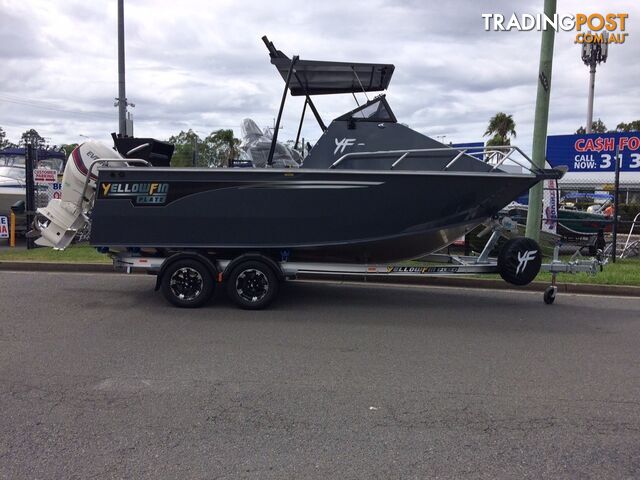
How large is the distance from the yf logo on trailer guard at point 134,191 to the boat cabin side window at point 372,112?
268 cm

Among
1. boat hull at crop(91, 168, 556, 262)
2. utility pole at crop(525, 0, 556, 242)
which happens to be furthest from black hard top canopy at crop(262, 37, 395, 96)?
utility pole at crop(525, 0, 556, 242)

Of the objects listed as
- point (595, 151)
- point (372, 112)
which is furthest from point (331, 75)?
point (595, 151)

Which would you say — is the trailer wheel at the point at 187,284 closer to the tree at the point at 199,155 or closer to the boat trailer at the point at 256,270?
the boat trailer at the point at 256,270

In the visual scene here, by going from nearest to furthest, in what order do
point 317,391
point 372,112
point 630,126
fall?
1. point 317,391
2. point 372,112
3. point 630,126

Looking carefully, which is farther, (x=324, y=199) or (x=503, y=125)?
(x=503, y=125)

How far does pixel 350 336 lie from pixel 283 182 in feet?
7.35

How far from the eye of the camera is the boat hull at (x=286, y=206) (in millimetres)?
7395

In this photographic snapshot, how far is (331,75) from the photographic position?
863 centimetres

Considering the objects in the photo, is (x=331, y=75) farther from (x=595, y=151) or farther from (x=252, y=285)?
(x=595, y=151)

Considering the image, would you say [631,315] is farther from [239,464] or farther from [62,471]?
[62,471]

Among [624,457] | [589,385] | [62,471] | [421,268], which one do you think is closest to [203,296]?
[421,268]

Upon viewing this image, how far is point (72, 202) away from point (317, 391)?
5.20 metres

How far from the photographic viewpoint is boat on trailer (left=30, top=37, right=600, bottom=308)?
24.3 feet

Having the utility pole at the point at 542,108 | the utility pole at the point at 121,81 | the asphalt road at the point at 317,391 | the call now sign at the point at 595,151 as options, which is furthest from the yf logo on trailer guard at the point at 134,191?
the call now sign at the point at 595,151
